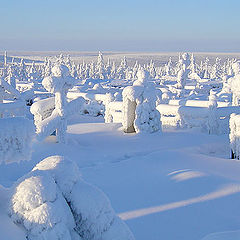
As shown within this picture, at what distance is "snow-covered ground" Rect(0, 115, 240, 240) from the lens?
18.0 ft

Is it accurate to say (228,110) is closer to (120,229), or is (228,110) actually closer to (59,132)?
(59,132)

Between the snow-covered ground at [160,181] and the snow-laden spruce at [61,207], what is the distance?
0.45ft

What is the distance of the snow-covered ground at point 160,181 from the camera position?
18.0 feet

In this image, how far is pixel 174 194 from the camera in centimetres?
666

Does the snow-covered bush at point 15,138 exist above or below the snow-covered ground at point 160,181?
above

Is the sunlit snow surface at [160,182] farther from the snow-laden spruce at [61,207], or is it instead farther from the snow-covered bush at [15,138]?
the snow-covered bush at [15,138]

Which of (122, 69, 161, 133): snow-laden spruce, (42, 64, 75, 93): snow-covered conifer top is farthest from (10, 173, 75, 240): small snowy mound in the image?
(122, 69, 161, 133): snow-laden spruce

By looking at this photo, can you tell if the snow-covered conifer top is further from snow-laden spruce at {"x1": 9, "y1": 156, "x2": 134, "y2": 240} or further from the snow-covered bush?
Result: snow-laden spruce at {"x1": 9, "y1": 156, "x2": 134, "y2": 240}

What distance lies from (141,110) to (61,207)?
1018cm

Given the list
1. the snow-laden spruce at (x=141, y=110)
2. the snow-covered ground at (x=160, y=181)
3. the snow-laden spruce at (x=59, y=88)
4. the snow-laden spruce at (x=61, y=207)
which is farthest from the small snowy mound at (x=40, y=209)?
the snow-laden spruce at (x=141, y=110)

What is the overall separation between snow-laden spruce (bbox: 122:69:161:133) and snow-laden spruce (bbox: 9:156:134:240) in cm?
959

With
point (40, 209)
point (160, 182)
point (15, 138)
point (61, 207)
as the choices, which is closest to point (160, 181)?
point (160, 182)

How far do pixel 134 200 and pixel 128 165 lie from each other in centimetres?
227

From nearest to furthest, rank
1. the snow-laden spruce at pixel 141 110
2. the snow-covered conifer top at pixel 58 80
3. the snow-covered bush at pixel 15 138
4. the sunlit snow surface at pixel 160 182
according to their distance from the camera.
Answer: the snow-covered bush at pixel 15 138, the sunlit snow surface at pixel 160 182, the snow-covered conifer top at pixel 58 80, the snow-laden spruce at pixel 141 110
